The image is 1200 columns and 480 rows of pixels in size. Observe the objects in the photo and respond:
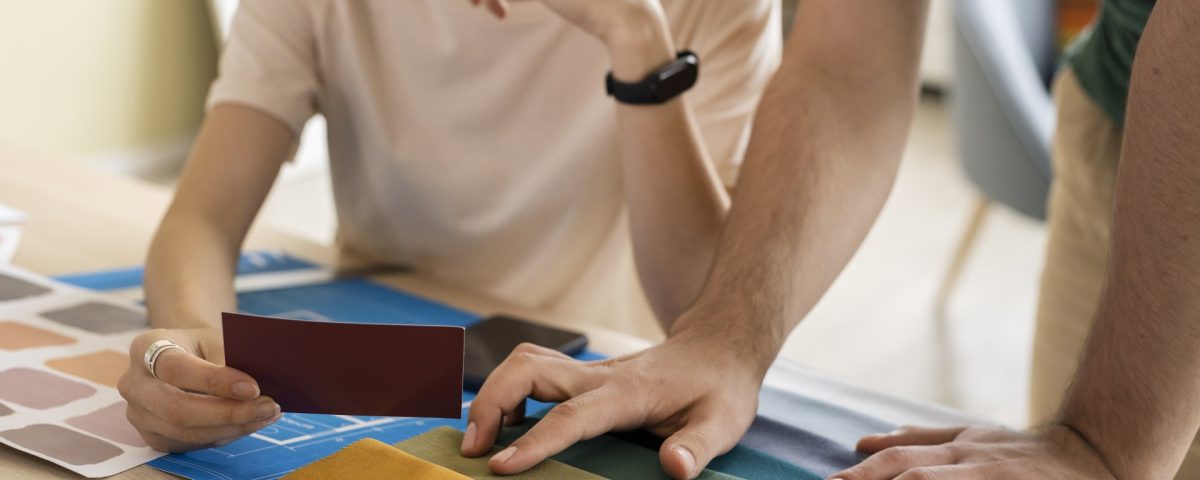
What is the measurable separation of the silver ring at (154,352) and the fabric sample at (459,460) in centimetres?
19

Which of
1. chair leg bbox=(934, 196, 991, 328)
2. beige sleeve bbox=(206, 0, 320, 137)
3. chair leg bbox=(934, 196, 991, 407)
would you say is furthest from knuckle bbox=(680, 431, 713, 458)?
chair leg bbox=(934, 196, 991, 328)

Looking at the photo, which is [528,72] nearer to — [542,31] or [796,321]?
[542,31]

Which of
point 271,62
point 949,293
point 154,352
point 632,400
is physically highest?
point 271,62

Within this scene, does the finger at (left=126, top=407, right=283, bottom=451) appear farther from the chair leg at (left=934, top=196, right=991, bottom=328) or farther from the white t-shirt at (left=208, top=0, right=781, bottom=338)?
the chair leg at (left=934, top=196, right=991, bottom=328)

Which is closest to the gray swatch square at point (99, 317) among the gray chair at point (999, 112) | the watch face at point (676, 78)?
the watch face at point (676, 78)

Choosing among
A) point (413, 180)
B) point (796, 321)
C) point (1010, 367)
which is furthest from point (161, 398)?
point (1010, 367)

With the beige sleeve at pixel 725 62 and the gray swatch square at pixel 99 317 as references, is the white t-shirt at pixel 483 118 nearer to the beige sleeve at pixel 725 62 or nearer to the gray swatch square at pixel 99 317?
the beige sleeve at pixel 725 62

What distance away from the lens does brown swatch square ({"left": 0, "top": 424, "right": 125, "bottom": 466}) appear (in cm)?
88

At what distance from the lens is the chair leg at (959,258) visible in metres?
3.22

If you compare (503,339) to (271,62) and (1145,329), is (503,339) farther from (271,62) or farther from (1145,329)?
(1145,329)

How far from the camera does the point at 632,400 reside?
36.1 inches

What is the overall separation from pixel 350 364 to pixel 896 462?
403 millimetres

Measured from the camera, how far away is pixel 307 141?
4.21m

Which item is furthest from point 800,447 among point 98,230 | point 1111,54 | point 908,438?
point 98,230
